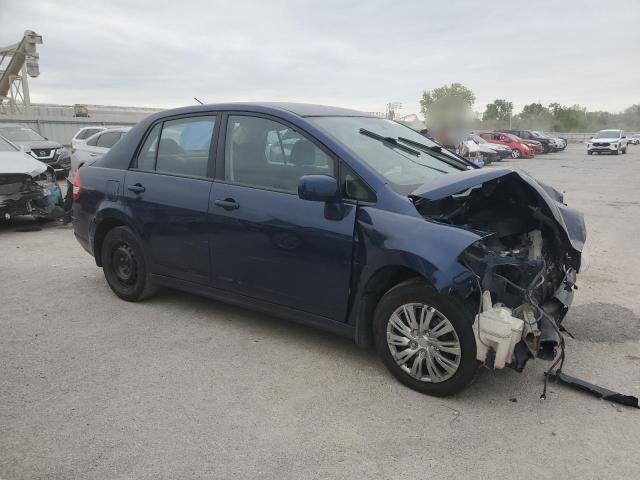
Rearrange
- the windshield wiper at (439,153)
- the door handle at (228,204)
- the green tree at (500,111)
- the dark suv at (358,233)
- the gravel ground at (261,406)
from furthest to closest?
the green tree at (500,111), the windshield wiper at (439,153), the door handle at (228,204), the dark suv at (358,233), the gravel ground at (261,406)

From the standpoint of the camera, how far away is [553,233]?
3.58 metres

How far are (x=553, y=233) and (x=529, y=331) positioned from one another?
0.82 meters

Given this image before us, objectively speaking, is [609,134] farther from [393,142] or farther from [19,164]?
[393,142]

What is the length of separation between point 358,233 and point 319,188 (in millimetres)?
377

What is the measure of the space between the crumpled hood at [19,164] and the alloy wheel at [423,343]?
6950 mm

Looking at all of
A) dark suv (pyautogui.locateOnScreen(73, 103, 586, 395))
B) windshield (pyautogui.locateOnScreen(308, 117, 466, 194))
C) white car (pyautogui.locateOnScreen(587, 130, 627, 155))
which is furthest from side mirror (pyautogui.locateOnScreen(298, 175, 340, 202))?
white car (pyautogui.locateOnScreen(587, 130, 627, 155))

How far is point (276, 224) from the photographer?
3688mm

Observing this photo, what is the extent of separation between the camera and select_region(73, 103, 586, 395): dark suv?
10.2ft

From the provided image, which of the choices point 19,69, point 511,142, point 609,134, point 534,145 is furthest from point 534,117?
point 19,69

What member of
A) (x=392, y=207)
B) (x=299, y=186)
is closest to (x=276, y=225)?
(x=299, y=186)

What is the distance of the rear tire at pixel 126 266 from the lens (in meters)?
4.75

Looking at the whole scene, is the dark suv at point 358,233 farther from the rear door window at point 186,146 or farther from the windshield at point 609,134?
the windshield at point 609,134

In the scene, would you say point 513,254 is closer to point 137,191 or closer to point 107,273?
point 137,191

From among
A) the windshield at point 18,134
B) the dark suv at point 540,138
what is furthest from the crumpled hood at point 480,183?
the dark suv at point 540,138
